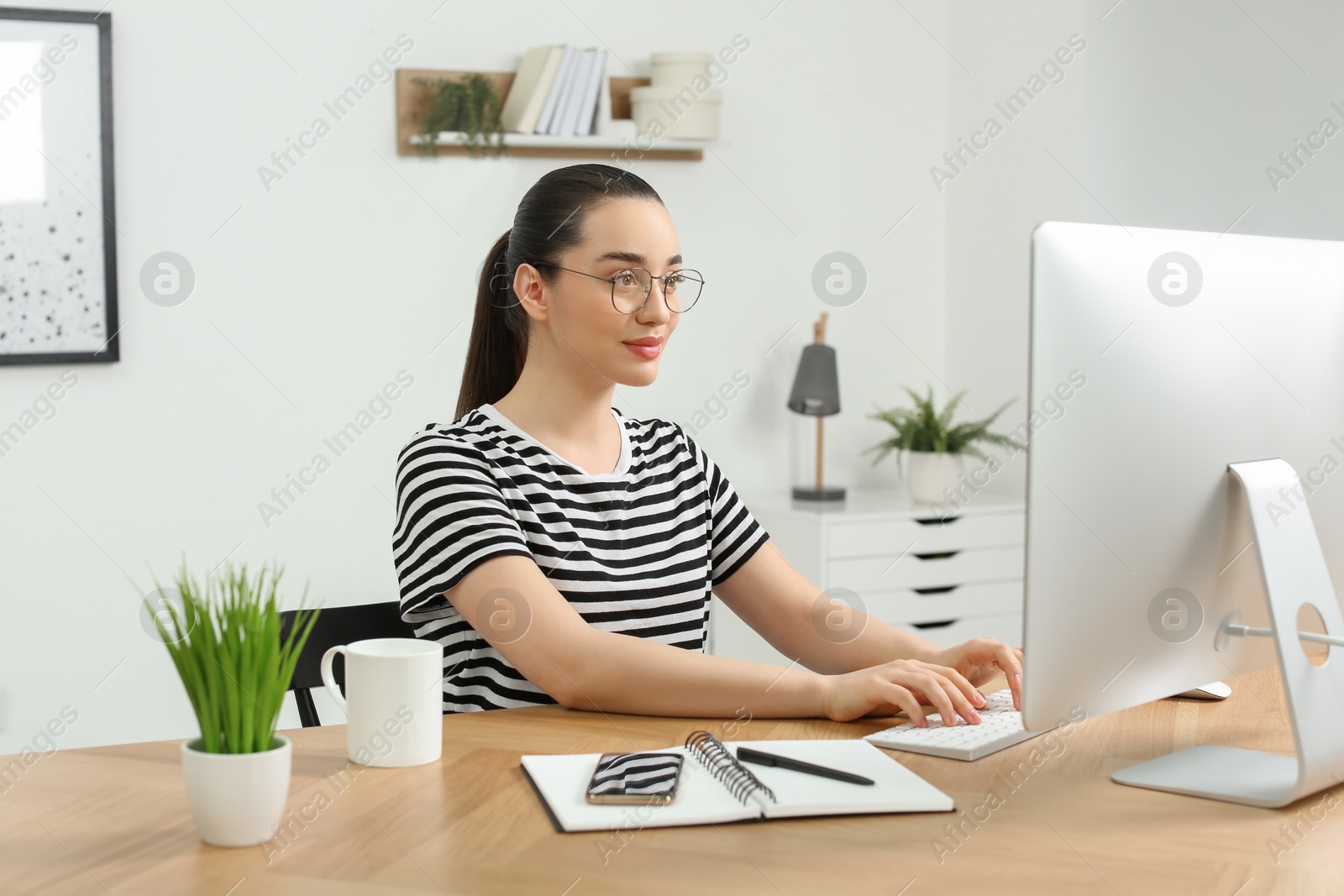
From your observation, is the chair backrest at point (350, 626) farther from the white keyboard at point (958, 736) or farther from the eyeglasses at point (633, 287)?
the white keyboard at point (958, 736)

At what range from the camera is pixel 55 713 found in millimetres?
2867

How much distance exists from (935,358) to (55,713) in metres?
2.61

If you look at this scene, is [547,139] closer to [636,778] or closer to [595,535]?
[595,535]

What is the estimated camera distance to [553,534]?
4.89ft

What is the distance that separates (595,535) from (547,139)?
72.4 inches

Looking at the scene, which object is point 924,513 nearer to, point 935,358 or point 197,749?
point 935,358

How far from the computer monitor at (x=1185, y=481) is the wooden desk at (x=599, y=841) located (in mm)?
86

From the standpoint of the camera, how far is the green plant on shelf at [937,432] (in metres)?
3.38

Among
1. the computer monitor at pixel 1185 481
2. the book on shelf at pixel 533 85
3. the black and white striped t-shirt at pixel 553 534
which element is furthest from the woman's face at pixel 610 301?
the book on shelf at pixel 533 85

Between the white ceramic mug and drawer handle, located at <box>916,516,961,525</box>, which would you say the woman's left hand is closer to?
the white ceramic mug

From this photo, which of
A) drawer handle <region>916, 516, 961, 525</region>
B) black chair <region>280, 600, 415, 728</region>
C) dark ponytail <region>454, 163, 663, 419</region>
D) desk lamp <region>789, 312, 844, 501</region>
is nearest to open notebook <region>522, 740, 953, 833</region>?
black chair <region>280, 600, 415, 728</region>

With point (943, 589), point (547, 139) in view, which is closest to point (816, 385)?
point (943, 589)

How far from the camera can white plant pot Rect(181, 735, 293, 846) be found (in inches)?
34.8

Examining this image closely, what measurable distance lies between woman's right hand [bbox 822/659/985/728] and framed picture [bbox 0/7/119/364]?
226 centimetres
